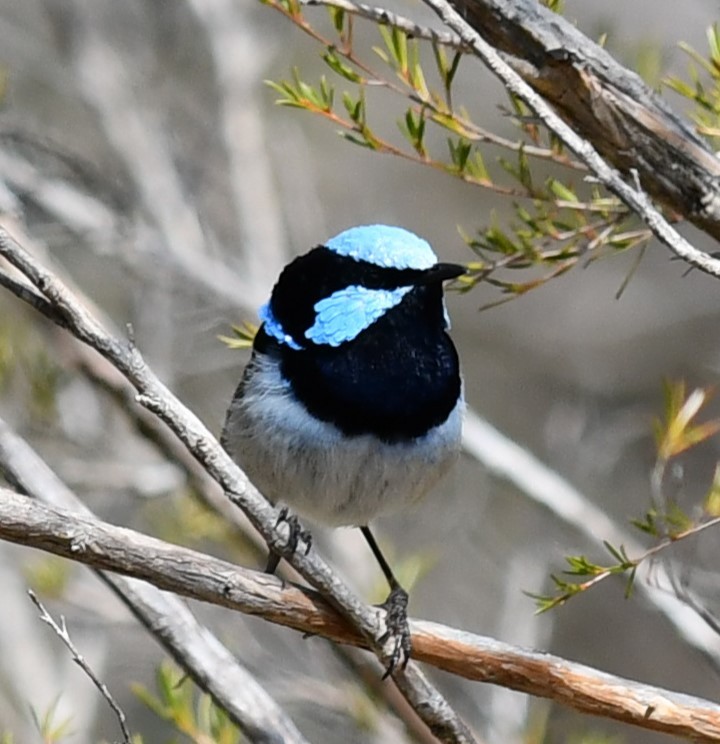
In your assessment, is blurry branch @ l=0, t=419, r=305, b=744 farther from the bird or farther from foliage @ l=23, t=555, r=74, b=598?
foliage @ l=23, t=555, r=74, b=598

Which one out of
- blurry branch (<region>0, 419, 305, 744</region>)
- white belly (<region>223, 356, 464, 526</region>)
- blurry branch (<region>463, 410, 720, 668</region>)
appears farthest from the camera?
blurry branch (<region>463, 410, 720, 668</region>)

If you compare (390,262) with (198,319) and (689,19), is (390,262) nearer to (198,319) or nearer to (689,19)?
(198,319)

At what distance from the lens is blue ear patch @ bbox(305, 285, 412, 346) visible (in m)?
1.84

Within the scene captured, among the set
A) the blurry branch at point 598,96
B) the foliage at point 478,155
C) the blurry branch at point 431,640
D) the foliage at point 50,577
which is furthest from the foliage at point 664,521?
the foliage at point 50,577

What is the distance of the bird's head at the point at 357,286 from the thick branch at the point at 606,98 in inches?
14.3

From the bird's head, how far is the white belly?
0.10m

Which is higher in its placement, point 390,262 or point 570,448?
point 390,262

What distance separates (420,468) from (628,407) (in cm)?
208

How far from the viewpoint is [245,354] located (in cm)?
350

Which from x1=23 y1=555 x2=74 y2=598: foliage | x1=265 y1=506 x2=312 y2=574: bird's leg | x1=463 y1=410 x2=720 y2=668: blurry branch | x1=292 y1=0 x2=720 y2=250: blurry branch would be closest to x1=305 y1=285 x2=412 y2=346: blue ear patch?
x1=265 y1=506 x2=312 y2=574: bird's leg

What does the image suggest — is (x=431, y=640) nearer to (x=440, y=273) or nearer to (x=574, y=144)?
(x=440, y=273)

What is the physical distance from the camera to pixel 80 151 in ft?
13.6

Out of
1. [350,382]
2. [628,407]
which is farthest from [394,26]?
[628,407]

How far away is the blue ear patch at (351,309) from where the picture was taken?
184cm
